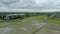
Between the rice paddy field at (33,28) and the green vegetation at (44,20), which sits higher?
the green vegetation at (44,20)

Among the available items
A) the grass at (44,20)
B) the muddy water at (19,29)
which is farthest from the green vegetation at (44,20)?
the muddy water at (19,29)

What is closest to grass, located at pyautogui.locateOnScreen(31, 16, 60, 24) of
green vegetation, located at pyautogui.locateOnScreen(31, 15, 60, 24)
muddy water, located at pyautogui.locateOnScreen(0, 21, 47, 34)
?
green vegetation, located at pyautogui.locateOnScreen(31, 15, 60, 24)

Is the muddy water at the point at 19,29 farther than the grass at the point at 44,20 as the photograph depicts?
No

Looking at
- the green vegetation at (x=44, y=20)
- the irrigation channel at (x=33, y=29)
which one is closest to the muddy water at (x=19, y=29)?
the irrigation channel at (x=33, y=29)

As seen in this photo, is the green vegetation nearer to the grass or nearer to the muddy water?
the grass

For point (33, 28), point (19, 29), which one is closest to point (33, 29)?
point (33, 28)

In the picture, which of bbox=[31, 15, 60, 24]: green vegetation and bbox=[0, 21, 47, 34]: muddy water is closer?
bbox=[0, 21, 47, 34]: muddy water

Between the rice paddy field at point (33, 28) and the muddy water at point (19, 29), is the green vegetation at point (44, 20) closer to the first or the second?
the rice paddy field at point (33, 28)

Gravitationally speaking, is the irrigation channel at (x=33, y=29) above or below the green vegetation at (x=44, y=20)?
below

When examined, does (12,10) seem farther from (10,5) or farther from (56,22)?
(56,22)

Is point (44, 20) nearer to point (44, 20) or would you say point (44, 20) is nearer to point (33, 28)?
point (44, 20)

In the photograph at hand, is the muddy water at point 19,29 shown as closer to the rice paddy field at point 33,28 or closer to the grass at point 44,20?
the rice paddy field at point 33,28

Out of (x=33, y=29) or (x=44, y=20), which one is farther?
(x=44, y=20)

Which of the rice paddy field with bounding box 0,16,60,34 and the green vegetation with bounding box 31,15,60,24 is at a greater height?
the green vegetation with bounding box 31,15,60,24
